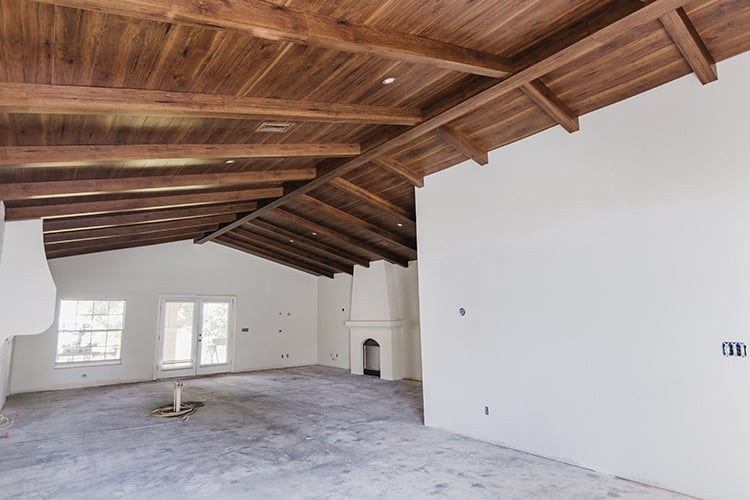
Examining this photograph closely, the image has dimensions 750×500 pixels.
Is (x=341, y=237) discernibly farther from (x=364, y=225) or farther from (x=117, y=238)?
(x=117, y=238)

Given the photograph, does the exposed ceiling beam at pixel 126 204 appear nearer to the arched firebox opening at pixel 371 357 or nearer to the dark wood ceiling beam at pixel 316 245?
the dark wood ceiling beam at pixel 316 245

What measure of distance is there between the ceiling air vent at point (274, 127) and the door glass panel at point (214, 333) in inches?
313

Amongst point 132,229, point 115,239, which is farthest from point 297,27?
point 115,239

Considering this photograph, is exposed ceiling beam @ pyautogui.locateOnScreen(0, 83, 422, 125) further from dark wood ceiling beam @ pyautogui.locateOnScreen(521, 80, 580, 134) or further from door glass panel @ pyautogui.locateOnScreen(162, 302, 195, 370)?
door glass panel @ pyautogui.locateOnScreen(162, 302, 195, 370)

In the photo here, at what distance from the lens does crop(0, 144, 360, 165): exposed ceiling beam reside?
3.62 m

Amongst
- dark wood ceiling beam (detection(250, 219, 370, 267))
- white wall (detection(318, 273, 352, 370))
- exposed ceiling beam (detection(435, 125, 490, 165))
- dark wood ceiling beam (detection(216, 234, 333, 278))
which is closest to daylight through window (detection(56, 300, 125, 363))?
dark wood ceiling beam (detection(216, 234, 333, 278))

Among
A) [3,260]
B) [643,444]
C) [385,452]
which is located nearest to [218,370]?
[3,260]

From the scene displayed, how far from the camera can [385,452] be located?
466cm

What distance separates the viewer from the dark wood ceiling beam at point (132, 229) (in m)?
7.23

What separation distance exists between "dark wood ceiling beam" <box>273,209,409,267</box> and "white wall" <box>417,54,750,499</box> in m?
3.97

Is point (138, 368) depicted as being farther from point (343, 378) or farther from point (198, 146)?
point (198, 146)

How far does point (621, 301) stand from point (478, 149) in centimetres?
227

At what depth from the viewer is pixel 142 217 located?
A: 275 inches

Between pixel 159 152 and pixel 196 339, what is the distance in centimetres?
775
